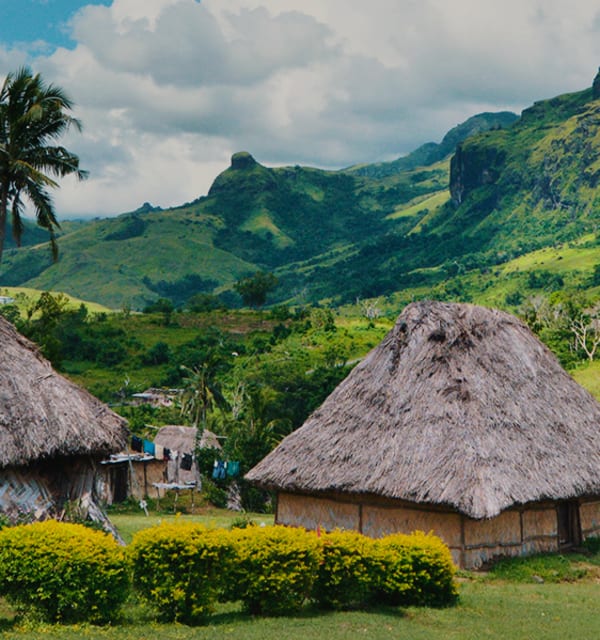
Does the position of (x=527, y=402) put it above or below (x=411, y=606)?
above

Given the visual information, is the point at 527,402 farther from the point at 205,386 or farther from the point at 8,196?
the point at 205,386

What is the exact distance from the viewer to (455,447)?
1734cm

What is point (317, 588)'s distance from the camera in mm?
12406

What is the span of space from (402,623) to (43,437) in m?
7.41

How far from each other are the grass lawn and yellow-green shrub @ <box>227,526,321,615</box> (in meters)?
0.24

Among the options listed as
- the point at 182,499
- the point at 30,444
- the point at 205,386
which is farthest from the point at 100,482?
the point at 205,386

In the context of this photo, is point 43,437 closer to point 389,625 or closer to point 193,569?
point 193,569

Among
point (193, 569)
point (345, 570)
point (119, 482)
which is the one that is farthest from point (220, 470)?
point (193, 569)

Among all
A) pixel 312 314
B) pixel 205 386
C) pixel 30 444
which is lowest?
pixel 30 444

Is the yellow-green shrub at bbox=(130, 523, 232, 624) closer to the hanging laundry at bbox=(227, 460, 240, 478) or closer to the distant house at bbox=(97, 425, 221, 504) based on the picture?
the distant house at bbox=(97, 425, 221, 504)

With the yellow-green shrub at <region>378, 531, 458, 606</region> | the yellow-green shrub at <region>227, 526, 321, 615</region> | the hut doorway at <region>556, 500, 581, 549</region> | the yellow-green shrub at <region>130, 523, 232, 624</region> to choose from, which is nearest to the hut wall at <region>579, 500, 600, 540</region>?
the hut doorway at <region>556, 500, 581, 549</region>

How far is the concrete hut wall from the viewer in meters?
17.3

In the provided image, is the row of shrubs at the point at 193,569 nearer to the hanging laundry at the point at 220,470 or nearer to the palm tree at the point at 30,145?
the palm tree at the point at 30,145

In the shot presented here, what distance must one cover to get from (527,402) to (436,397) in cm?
224
